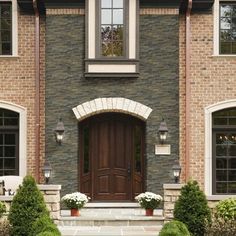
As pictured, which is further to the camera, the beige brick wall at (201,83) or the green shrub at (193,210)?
the beige brick wall at (201,83)

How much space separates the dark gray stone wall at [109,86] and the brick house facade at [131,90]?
0.03 m

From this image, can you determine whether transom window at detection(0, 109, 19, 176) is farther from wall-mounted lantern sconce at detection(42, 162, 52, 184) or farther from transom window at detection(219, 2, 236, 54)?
transom window at detection(219, 2, 236, 54)

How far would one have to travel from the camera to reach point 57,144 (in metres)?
16.5

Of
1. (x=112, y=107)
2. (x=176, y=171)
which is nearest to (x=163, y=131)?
(x=176, y=171)

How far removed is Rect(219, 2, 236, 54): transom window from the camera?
17.1 m

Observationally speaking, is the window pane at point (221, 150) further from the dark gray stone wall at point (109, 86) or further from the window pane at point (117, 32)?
the window pane at point (117, 32)

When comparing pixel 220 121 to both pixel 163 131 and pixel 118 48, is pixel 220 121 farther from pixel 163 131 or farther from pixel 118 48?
pixel 118 48

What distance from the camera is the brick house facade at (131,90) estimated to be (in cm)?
1650

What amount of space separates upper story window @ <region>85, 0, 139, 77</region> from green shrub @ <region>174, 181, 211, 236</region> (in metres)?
4.82

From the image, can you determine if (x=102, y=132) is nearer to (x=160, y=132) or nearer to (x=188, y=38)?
(x=160, y=132)

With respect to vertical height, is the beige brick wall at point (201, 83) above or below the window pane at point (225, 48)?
below

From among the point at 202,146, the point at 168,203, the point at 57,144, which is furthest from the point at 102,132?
the point at 168,203

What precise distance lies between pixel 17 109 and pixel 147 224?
492cm

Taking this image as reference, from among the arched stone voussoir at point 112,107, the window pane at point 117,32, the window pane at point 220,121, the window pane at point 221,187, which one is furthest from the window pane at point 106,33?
the window pane at point 221,187
